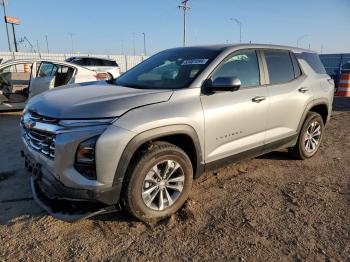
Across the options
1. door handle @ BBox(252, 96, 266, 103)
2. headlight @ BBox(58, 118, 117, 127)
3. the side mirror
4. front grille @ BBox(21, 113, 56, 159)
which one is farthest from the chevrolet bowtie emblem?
door handle @ BBox(252, 96, 266, 103)

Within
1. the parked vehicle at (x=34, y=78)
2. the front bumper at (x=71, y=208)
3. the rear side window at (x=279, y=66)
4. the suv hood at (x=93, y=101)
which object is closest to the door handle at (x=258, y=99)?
the rear side window at (x=279, y=66)

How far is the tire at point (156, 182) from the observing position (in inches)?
127

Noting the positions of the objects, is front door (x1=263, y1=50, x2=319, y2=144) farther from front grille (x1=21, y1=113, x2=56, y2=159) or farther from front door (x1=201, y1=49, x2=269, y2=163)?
front grille (x1=21, y1=113, x2=56, y2=159)

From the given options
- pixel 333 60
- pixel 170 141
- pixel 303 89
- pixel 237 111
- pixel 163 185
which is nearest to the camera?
pixel 163 185

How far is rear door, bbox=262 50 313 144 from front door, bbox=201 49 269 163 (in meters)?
0.19

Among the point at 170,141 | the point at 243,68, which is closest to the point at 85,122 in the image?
the point at 170,141

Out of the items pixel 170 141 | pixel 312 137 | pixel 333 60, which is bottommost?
pixel 333 60

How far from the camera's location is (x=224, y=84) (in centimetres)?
364

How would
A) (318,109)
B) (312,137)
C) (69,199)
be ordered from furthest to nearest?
1. (318,109)
2. (312,137)
3. (69,199)

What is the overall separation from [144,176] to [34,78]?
21.0 ft

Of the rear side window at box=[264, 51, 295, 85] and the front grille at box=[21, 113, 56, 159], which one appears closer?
the front grille at box=[21, 113, 56, 159]

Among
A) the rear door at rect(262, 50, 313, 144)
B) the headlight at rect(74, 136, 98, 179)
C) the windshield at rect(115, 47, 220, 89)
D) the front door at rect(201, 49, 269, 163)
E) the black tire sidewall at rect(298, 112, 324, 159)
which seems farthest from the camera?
the black tire sidewall at rect(298, 112, 324, 159)

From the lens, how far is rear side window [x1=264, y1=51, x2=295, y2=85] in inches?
184

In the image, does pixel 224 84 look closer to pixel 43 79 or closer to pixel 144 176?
pixel 144 176
